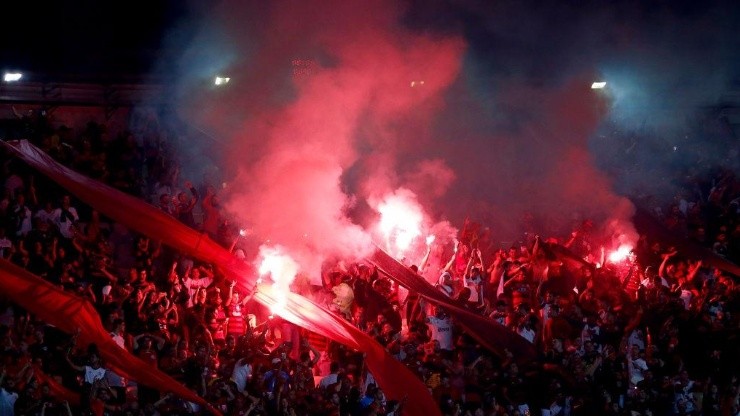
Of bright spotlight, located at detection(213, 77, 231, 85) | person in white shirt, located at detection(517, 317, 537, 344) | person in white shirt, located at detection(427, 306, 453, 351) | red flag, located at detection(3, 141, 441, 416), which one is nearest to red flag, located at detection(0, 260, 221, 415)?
red flag, located at detection(3, 141, 441, 416)

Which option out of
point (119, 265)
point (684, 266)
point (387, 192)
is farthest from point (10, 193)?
point (684, 266)

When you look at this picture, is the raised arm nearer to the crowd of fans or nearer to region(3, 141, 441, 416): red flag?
the crowd of fans

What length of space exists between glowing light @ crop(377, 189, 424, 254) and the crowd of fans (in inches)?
29.0

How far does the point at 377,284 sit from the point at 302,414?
3.13 m

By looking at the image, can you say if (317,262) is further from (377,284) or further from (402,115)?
(402,115)

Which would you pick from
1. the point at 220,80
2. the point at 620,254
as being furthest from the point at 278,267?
the point at 620,254

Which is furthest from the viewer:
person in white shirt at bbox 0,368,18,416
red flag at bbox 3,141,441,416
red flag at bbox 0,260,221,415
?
red flag at bbox 3,141,441,416

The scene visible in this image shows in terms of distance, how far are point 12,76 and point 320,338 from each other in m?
6.16

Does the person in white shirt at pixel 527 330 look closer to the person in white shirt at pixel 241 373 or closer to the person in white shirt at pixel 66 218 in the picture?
the person in white shirt at pixel 241 373

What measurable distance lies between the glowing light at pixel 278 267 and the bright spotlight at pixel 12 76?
4700 millimetres

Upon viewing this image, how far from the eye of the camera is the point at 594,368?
10.9m

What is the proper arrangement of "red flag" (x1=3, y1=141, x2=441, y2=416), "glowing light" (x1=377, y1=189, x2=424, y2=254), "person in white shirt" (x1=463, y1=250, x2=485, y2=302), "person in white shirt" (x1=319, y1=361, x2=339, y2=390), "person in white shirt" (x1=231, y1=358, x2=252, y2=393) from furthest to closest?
"glowing light" (x1=377, y1=189, x2=424, y2=254) < "person in white shirt" (x1=463, y1=250, x2=485, y2=302) < "red flag" (x1=3, y1=141, x2=441, y2=416) < "person in white shirt" (x1=319, y1=361, x2=339, y2=390) < "person in white shirt" (x1=231, y1=358, x2=252, y2=393)

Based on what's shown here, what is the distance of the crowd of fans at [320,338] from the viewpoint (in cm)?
895

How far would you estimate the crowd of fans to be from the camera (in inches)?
352
